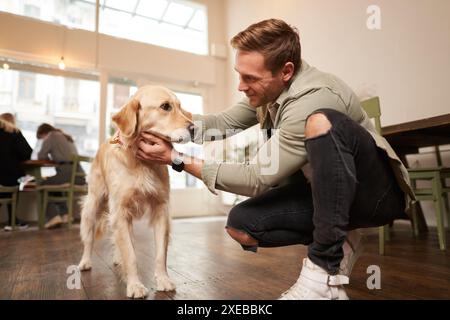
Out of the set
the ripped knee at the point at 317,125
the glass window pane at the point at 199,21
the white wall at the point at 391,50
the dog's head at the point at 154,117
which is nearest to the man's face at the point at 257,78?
the ripped knee at the point at 317,125

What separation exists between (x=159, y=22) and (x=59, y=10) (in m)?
1.78

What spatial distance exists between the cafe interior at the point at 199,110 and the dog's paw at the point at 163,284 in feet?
0.09

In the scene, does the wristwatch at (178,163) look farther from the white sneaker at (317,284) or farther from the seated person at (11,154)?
Result: the seated person at (11,154)

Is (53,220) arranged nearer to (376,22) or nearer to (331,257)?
(331,257)

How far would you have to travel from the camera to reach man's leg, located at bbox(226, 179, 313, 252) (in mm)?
1095

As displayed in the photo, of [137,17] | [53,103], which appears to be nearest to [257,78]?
[53,103]

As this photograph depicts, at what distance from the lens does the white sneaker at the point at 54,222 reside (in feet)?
13.7

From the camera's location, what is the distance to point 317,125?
36.2 inches

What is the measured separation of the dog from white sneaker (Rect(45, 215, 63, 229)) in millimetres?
3255

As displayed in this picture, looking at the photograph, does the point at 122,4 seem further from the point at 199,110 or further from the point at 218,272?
the point at 218,272

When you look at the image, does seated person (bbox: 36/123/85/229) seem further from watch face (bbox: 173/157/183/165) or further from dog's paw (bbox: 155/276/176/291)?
watch face (bbox: 173/157/183/165)

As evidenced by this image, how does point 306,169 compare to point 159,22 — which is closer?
point 306,169

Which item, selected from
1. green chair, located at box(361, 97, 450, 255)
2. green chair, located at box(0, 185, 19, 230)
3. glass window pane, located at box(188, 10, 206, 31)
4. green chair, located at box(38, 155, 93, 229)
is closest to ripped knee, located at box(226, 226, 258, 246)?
green chair, located at box(361, 97, 450, 255)
